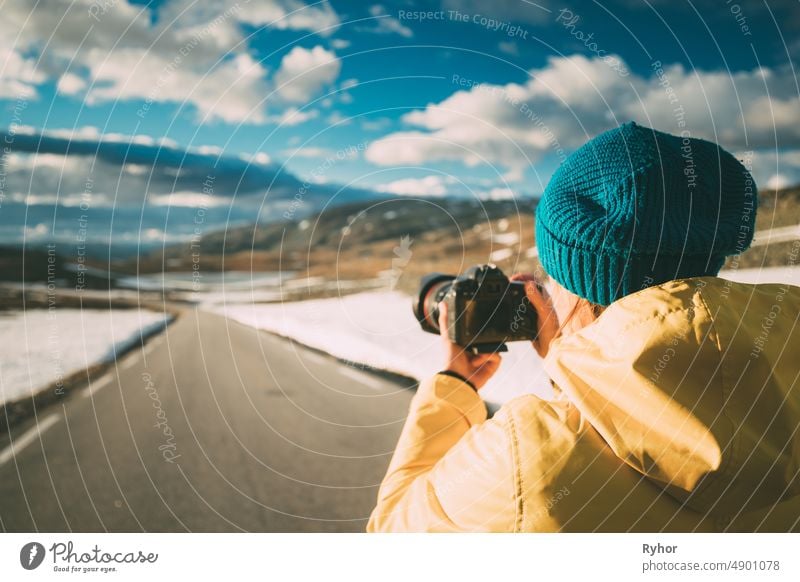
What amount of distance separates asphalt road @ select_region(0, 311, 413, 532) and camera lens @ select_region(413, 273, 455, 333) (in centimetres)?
136

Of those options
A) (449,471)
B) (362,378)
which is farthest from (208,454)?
(449,471)

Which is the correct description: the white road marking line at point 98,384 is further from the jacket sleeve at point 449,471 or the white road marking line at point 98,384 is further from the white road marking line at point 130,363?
the jacket sleeve at point 449,471

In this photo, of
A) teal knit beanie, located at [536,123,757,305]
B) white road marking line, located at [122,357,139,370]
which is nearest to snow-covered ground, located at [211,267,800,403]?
teal knit beanie, located at [536,123,757,305]

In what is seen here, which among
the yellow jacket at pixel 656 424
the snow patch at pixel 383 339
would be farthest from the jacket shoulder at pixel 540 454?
the snow patch at pixel 383 339

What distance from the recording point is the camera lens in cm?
150

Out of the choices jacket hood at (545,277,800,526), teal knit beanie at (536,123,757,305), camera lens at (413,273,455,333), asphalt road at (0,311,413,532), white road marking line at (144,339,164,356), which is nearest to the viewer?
jacket hood at (545,277,800,526)

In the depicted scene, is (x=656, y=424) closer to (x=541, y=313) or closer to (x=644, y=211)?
(x=644, y=211)

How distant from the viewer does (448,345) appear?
4.12ft

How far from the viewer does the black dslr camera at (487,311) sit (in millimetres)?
1244

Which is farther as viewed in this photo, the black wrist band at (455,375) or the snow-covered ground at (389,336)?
the snow-covered ground at (389,336)

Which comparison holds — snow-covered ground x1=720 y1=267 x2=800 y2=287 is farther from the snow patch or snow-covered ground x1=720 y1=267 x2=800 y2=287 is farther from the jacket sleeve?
the jacket sleeve
